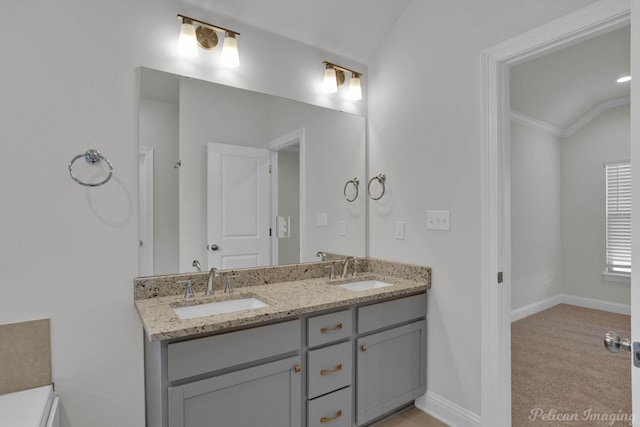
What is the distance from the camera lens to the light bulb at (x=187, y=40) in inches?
73.0

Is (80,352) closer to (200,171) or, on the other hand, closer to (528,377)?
(200,171)

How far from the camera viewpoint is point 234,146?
2.13 meters

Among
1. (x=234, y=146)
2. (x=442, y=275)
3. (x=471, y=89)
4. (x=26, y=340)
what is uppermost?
(x=471, y=89)

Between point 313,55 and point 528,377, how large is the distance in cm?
296

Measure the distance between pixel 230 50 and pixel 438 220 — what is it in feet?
5.26

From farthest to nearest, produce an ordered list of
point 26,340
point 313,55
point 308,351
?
point 313,55 → point 308,351 → point 26,340

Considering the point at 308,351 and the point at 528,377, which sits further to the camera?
the point at 528,377

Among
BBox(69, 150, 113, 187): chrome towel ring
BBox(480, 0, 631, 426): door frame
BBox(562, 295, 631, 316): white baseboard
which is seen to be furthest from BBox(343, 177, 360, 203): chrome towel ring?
BBox(562, 295, 631, 316): white baseboard

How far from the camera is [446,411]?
2.15m

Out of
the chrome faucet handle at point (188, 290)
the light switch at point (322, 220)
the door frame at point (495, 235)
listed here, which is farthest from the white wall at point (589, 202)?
the chrome faucet handle at point (188, 290)

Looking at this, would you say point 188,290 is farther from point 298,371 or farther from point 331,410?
point 331,410

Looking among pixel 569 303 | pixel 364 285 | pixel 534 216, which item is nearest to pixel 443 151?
pixel 364 285

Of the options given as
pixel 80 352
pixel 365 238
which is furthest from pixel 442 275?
pixel 80 352

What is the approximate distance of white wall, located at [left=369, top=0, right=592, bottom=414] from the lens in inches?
78.4
